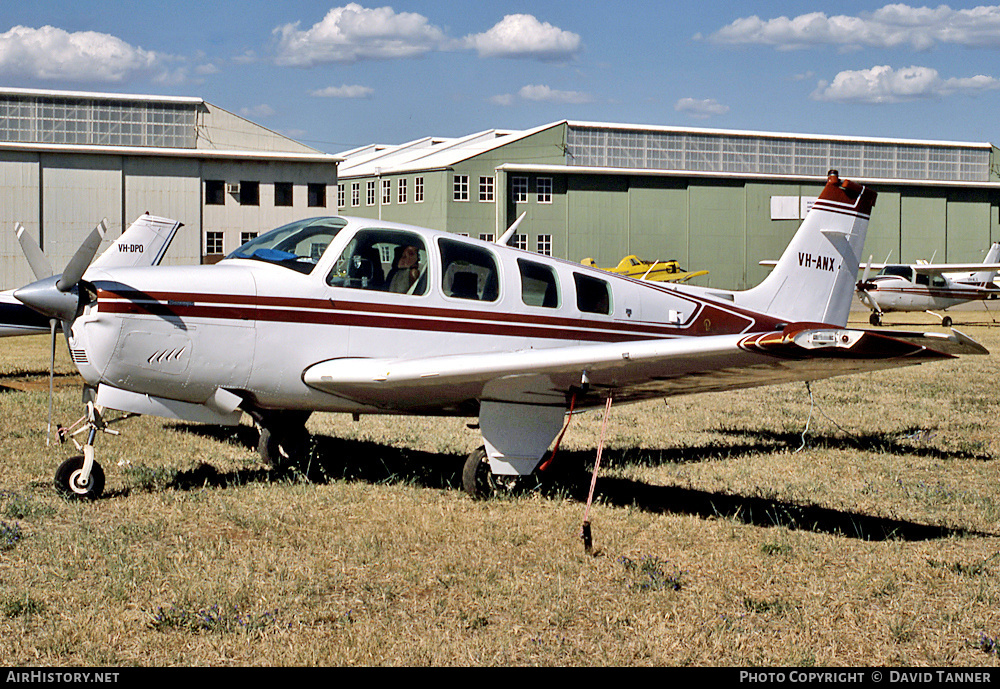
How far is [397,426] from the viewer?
11406 mm

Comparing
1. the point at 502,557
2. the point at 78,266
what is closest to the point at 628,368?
the point at 502,557

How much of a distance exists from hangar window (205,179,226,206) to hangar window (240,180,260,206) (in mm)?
881

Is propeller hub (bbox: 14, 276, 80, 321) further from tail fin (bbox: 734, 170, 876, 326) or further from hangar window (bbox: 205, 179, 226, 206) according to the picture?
hangar window (bbox: 205, 179, 226, 206)

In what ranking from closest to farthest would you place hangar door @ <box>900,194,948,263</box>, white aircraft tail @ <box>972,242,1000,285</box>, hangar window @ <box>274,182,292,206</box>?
white aircraft tail @ <box>972,242,1000,285</box>
hangar window @ <box>274,182,292,206</box>
hangar door @ <box>900,194,948,263</box>

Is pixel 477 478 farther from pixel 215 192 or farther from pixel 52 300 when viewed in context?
pixel 215 192

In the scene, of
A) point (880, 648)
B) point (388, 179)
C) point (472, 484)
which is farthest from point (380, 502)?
point (388, 179)

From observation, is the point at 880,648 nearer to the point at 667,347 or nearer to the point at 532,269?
the point at 667,347

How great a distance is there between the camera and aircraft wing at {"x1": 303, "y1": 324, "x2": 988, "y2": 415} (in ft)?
17.1

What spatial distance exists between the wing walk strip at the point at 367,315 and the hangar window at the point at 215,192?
129 feet

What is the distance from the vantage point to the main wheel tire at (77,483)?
7168 millimetres

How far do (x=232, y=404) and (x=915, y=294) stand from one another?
33.4 m

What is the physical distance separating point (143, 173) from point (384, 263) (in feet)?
129

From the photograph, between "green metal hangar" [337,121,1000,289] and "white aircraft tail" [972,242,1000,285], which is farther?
"green metal hangar" [337,121,1000,289]

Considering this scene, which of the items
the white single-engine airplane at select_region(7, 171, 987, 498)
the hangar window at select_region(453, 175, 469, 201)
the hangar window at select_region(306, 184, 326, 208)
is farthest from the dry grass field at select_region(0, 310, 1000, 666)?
the hangar window at select_region(453, 175, 469, 201)
